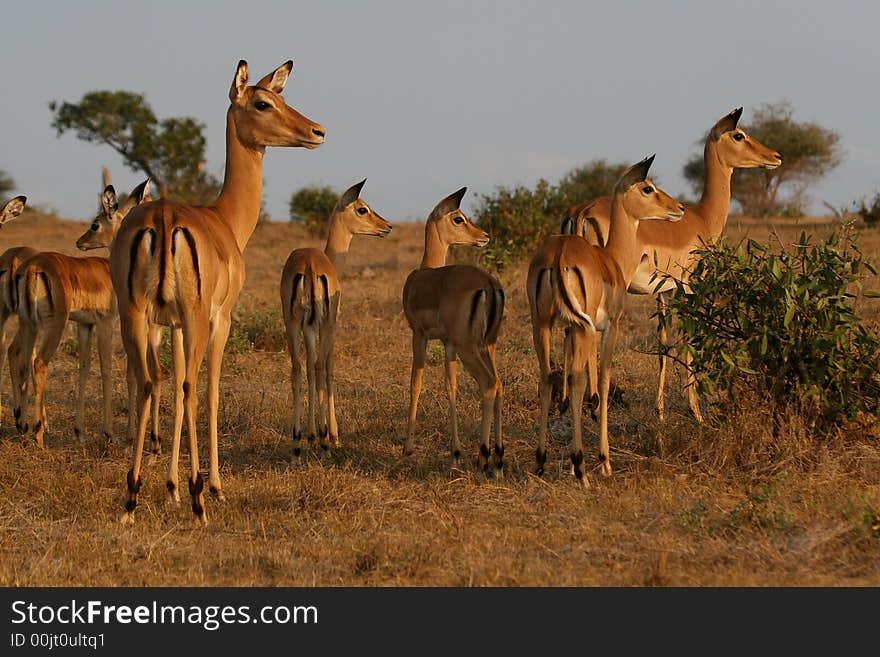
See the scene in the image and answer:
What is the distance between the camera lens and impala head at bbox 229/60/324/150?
6633 millimetres

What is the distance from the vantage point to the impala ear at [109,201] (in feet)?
29.5

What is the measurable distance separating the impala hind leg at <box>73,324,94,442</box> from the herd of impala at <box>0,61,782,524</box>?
1cm

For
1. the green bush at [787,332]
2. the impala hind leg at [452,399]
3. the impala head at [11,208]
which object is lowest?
the impala hind leg at [452,399]

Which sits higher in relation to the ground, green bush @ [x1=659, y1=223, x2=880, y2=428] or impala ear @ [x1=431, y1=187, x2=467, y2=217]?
impala ear @ [x1=431, y1=187, x2=467, y2=217]

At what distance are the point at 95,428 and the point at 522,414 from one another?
3.12 meters

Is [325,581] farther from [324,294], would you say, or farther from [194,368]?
[324,294]

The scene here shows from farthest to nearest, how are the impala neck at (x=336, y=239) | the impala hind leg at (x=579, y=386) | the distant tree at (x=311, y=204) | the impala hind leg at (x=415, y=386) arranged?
1. the distant tree at (x=311, y=204)
2. the impala neck at (x=336, y=239)
3. the impala hind leg at (x=415, y=386)
4. the impala hind leg at (x=579, y=386)

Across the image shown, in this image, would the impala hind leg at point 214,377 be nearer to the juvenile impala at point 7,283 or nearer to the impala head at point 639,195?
the juvenile impala at point 7,283

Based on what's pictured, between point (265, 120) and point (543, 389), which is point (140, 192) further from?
point (543, 389)

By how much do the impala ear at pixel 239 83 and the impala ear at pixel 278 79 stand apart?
0.17 metres

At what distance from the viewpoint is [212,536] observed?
17.3 ft

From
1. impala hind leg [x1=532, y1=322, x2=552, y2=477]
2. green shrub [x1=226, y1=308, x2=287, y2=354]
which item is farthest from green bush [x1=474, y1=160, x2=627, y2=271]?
impala hind leg [x1=532, y1=322, x2=552, y2=477]

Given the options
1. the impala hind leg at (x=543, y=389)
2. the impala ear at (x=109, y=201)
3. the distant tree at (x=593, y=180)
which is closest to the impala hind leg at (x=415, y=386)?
the impala hind leg at (x=543, y=389)

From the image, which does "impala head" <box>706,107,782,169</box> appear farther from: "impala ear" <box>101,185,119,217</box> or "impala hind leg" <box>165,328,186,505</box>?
"impala hind leg" <box>165,328,186,505</box>
